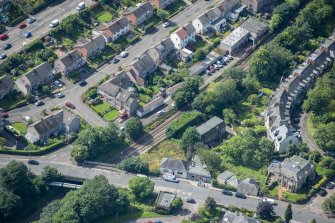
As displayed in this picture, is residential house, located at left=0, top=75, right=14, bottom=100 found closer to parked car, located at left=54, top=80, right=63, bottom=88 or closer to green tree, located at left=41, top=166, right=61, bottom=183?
parked car, located at left=54, top=80, right=63, bottom=88

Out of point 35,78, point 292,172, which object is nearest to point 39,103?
point 35,78

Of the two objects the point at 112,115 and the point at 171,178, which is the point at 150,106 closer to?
the point at 112,115

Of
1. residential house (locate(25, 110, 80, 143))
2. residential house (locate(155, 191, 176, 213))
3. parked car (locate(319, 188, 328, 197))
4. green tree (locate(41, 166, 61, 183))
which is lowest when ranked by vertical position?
parked car (locate(319, 188, 328, 197))

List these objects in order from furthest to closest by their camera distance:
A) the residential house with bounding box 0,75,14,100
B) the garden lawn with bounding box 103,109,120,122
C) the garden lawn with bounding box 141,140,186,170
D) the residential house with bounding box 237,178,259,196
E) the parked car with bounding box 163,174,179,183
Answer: the residential house with bounding box 0,75,14,100 → the garden lawn with bounding box 103,109,120,122 → the garden lawn with bounding box 141,140,186,170 → the parked car with bounding box 163,174,179,183 → the residential house with bounding box 237,178,259,196

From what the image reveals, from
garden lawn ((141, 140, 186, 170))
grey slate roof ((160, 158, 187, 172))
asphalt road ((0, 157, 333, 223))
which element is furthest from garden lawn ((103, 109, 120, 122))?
grey slate roof ((160, 158, 187, 172))

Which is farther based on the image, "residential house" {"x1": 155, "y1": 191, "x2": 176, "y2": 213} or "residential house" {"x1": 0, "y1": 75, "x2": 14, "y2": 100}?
"residential house" {"x1": 0, "y1": 75, "x2": 14, "y2": 100}

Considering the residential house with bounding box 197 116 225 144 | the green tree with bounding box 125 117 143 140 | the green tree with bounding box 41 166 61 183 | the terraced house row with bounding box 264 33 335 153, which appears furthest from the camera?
the residential house with bounding box 197 116 225 144

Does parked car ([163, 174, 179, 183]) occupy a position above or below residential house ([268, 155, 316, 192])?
above
